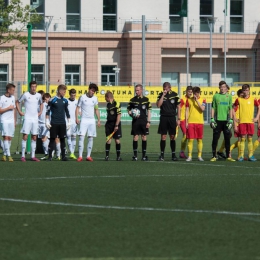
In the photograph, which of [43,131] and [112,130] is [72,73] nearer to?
[43,131]

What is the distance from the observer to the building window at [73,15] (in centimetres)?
6159

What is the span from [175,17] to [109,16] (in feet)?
13.2

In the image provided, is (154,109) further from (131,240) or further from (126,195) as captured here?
(131,240)

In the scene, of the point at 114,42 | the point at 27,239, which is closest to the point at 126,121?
the point at 114,42

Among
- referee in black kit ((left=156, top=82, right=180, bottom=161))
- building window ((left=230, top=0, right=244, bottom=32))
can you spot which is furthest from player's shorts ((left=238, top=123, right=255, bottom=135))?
building window ((left=230, top=0, right=244, bottom=32))

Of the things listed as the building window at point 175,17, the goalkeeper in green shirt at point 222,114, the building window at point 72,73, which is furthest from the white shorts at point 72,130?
the building window at point 175,17

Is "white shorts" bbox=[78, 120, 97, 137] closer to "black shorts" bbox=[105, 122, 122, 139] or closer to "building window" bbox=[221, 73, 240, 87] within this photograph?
"black shorts" bbox=[105, 122, 122, 139]

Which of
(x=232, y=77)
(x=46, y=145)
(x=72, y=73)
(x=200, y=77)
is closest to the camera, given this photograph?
(x=46, y=145)

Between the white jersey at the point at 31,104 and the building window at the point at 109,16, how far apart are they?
39.5 metres

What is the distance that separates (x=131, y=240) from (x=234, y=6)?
183 ft

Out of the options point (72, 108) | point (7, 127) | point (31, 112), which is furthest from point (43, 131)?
point (7, 127)

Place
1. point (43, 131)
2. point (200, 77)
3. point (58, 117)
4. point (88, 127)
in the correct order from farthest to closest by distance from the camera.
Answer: point (200, 77)
point (43, 131)
point (58, 117)
point (88, 127)

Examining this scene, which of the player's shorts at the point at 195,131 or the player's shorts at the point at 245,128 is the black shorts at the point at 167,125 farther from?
the player's shorts at the point at 245,128

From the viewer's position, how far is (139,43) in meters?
61.0
